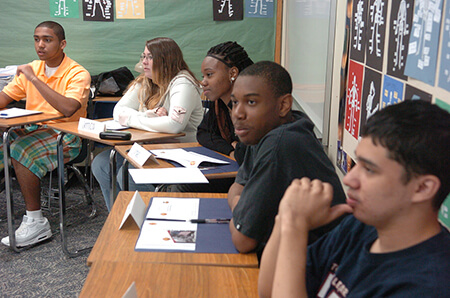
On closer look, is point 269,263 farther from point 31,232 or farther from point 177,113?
point 31,232

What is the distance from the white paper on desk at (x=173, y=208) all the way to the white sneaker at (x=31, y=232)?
1717 millimetres

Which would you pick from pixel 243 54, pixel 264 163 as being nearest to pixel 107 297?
pixel 264 163

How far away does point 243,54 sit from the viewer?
264 centimetres

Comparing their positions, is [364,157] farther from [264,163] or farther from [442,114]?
[264,163]

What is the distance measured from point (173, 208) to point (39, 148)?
75.8 inches

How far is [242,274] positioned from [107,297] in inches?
14.1

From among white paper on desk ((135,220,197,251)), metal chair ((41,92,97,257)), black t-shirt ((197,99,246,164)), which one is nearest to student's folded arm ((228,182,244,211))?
white paper on desk ((135,220,197,251))

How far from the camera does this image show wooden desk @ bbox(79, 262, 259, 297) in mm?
1244

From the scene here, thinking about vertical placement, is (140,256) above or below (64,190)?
above

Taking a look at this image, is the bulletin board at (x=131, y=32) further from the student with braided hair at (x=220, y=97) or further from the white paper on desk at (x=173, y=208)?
the white paper on desk at (x=173, y=208)

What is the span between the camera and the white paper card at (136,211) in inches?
62.1

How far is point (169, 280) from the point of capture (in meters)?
1.30

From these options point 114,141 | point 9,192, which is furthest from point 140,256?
point 9,192

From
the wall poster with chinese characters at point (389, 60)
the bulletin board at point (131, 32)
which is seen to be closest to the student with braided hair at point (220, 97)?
the wall poster with chinese characters at point (389, 60)
